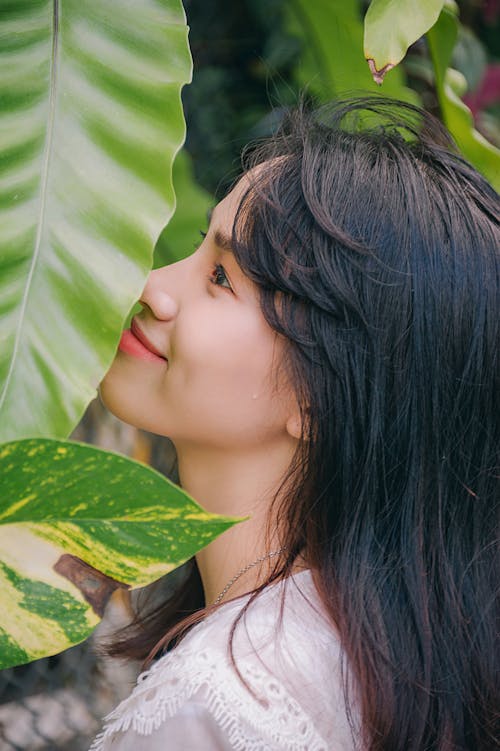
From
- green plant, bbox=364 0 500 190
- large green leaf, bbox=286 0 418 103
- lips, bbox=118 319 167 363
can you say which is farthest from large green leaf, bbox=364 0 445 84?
large green leaf, bbox=286 0 418 103

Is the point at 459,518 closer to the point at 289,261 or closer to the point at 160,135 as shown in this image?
the point at 289,261

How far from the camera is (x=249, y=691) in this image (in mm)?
733

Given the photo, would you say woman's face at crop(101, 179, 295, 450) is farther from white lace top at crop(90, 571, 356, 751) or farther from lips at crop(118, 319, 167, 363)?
white lace top at crop(90, 571, 356, 751)

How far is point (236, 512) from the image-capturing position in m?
0.88

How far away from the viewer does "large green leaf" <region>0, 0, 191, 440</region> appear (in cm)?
65

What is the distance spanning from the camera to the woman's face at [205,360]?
0.79 metres

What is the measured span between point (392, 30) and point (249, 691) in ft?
1.90

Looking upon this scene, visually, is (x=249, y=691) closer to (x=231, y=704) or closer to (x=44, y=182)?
(x=231, y=704)

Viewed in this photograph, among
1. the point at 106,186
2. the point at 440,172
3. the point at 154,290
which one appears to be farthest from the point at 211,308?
the point at 440,172

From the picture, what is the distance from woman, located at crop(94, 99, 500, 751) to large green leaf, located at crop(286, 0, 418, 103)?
44 cm

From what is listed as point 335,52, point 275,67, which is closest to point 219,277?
point 335,52

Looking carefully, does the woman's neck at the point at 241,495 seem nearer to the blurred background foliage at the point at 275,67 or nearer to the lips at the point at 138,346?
the lips at the point at 138,346

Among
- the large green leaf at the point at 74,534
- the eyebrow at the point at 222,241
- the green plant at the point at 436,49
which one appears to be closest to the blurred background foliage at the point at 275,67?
the green plant at the point at 436,49

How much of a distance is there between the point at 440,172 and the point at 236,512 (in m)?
0.39
